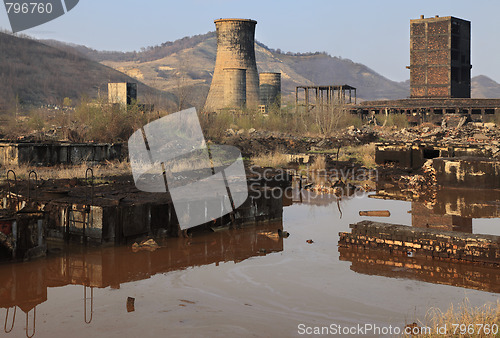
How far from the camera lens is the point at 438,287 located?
6.96 metres

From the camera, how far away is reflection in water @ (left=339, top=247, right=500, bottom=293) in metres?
7.14

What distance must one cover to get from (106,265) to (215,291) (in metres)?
1.91

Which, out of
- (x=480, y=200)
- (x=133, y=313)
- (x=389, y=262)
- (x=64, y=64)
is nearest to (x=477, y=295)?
(x=389, y=262)

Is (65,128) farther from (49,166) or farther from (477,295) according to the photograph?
(477,295)

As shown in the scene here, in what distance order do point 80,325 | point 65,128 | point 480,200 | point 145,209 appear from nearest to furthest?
point 80,325 → point 145,209 → point 480,200 → point 65,128

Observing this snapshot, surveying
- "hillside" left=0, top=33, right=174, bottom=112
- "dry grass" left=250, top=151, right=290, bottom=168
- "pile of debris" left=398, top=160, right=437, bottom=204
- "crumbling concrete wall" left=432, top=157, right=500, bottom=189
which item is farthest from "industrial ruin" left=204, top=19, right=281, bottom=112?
"crumbling concrete wall" left=432, top=157, right=500, bottom=189

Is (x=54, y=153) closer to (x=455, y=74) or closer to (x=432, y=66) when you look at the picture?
(x=432, y=66)

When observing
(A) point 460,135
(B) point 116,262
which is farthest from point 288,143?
(B) point 116,262

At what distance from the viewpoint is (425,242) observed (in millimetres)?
8266

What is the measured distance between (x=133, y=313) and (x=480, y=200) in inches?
395

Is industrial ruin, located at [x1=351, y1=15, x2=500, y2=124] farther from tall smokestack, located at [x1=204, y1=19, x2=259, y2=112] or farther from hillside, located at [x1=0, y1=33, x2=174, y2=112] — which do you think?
hillside, located at [x1=0, y1=33, x2=174, y2=112]

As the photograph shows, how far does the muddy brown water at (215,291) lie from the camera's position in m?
5.80

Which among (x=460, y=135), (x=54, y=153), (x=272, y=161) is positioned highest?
(x=460, y=135)

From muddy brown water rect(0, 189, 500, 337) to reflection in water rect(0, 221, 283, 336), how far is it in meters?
0.01
